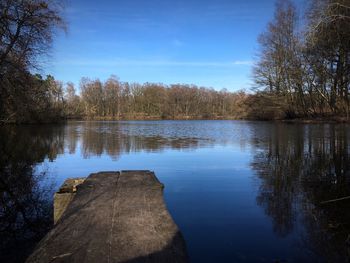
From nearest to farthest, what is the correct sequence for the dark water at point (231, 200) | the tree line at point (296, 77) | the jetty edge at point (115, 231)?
the jetty edge at point (115, 231), the dark water at point (231, 200), the tree line at point (296, 77)

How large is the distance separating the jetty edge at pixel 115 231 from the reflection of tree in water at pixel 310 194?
2133mm

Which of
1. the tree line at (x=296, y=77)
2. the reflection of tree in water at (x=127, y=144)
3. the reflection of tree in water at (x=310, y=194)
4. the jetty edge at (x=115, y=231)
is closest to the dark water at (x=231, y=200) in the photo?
the reflection of tree in water at (x=310, y=194)

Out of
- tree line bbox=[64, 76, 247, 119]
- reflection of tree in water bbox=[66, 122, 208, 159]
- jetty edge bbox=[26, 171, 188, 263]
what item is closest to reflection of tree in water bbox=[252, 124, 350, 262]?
jetty edge bbox=[26, 171, 188, 263]

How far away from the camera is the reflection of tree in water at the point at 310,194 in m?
5.40

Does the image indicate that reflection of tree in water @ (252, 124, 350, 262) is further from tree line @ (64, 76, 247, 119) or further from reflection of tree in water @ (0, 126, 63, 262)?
tree line @ (64, 76, 247, 119)

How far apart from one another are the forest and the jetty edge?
9.15 metres

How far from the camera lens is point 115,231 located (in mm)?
3896

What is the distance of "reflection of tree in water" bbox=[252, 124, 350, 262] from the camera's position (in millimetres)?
5398

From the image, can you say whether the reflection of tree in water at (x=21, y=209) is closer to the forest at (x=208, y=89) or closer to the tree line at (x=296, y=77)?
the forest at (x=208, y=89)

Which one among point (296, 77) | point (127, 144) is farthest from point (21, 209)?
point (296, 77)

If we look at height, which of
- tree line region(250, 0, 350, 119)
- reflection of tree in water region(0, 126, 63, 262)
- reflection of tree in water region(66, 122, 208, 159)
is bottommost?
reflection of tree in water region(0, 126, 63, 262)

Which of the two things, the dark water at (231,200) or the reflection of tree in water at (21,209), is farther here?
the reflection of tree in water at (21,209)

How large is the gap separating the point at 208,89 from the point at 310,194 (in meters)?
108

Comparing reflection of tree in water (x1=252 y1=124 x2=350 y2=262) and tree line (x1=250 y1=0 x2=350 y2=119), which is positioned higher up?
tree line (x1=250 y1=0 x2=350 y2=119)
